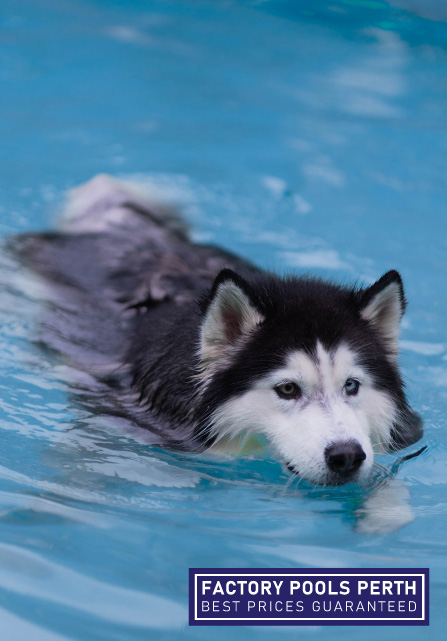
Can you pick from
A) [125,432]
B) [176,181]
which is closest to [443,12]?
[176,181]

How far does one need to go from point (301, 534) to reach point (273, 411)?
58cm

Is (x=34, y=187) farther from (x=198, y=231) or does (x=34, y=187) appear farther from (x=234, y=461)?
(x=234, y=461)

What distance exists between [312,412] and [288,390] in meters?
0.18

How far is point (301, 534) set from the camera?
4031 millimetres

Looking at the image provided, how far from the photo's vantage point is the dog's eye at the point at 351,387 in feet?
13.6

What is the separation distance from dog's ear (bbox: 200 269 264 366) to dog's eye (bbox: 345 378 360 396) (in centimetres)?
52

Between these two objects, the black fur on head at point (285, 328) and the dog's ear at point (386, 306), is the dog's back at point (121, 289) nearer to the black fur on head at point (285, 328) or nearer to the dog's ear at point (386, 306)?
the black fur on head at point (285, 328)

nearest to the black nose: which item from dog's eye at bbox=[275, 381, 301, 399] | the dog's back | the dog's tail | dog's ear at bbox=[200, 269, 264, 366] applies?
dog's eye at bbox=[275, 381, 301, 399]

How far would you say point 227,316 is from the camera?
4262mm

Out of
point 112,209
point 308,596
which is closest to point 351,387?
point 308,596

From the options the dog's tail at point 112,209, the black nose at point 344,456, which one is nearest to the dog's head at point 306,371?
the black nose at point 344,456

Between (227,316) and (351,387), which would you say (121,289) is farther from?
(351,387)

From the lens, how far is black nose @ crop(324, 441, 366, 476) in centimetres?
381

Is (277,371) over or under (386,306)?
under
